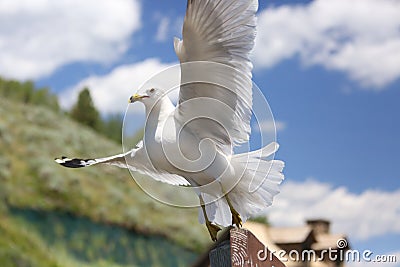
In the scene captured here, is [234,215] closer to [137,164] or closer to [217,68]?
[137,164]

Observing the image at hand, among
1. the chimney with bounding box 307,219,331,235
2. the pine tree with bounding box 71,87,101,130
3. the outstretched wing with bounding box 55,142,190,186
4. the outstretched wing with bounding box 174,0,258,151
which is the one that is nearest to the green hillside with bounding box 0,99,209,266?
the pine tree with bounding box 71,87,101,130

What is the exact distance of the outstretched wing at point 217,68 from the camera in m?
2.28

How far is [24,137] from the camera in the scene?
13.3 m

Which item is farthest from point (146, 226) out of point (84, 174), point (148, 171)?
point (148, 171)

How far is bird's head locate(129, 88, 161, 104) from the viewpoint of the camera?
2402 millimetres

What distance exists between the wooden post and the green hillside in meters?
8.43

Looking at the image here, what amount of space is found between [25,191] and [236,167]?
9.72 m

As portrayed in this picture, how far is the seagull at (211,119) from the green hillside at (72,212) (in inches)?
310

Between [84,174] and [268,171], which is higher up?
[84,174]

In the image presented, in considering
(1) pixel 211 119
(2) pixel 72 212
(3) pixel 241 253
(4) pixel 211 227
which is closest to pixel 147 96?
(1) pixel 211 119

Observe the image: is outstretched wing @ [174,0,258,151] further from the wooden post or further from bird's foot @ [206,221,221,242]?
the wooden post

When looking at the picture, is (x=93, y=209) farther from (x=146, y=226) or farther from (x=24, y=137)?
(x=24, y=137)

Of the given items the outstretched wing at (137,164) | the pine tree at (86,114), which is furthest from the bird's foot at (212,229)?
the pine tree at (86,114)

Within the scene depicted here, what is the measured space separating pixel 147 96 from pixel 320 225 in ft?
15.5
